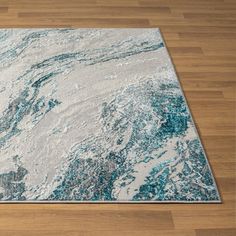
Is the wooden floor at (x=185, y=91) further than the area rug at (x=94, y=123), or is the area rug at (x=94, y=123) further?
the area rug at (x=94, y=123)

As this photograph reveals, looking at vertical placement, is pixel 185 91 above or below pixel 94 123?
above

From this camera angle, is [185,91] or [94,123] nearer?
[94,123]

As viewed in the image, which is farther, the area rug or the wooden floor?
the area rug

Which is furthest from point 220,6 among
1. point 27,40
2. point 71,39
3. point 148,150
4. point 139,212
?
point 139,212
